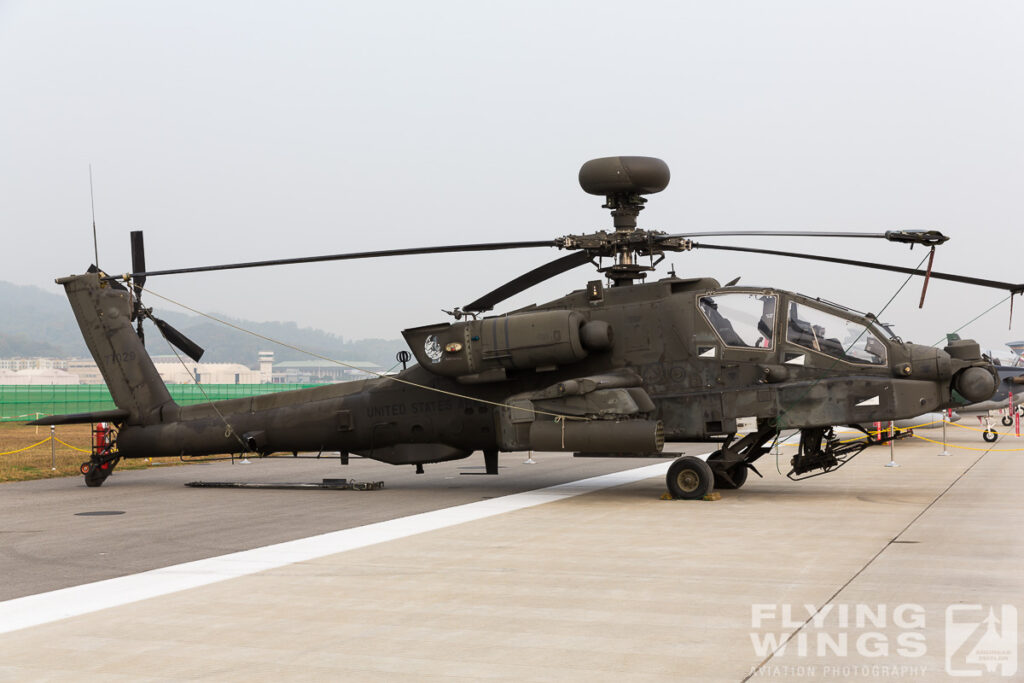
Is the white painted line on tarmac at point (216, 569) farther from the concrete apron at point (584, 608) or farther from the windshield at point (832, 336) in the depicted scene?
the windshield at point (832, 336)

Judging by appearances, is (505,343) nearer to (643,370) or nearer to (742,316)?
(643,370)

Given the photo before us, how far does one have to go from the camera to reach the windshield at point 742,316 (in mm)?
13602

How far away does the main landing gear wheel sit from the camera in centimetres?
1351

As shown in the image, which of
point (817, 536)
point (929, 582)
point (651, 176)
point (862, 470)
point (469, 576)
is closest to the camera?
point (929, 582)


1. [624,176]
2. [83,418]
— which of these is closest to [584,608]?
[624,176]

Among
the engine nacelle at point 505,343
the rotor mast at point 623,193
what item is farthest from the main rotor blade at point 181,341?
the rotor mast at point 623,193

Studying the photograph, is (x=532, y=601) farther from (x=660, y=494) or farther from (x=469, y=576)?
(x=660, y=494)

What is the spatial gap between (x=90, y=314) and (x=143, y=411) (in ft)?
7.02

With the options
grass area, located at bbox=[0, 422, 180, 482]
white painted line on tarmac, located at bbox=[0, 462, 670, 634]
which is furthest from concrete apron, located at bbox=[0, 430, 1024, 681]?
grass area, located at bbox=[0, 422, 180, 482]

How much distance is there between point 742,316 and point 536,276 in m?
2.99

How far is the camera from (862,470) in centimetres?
1878

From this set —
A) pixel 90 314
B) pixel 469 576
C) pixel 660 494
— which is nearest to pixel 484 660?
pixel 469 576

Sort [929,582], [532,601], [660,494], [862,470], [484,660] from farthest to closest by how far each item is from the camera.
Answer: [862,470] → [660,494] → [929,582] → [532,601] → [484,660]

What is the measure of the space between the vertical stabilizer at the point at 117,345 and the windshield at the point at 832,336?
36.4 ft
